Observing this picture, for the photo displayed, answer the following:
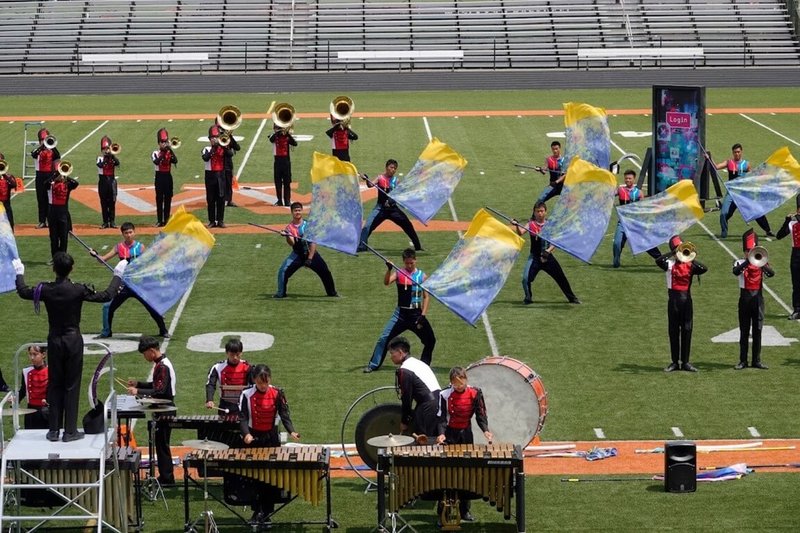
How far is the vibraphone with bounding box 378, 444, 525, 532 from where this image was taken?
1370 cm

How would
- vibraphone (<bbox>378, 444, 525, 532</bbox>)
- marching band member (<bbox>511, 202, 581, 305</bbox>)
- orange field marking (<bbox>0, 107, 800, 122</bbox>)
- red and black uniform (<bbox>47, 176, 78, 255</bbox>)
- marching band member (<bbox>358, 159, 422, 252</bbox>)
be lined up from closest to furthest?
vibraphone (<bbox>378, 444, 525, 532</bbox>) → marching band member (<bbox>511, 202, 581, 305</bbox>) → red and black uniform (<bbox>47, 176, 78, 255</bbox>) → marching band member (<bbox>358, 159, 422, 252</bbox>) → orange field marking (<bbox>0, 107, 800, 122</bbox>)

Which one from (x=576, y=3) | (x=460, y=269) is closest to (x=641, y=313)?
(x=460, y=269)

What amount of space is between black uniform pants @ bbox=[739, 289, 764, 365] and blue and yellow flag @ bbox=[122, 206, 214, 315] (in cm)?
704

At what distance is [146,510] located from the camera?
14.8 meters

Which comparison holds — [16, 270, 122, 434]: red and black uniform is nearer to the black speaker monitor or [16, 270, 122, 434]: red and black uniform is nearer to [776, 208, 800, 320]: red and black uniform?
the black speaker monitor

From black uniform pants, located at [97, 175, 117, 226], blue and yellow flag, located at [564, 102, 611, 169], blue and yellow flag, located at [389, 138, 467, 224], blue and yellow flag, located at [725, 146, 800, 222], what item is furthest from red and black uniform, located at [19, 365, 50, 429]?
blue and yellow flag, located at [564, 102, 611, 169]

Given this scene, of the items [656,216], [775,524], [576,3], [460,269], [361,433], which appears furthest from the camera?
[576,3]

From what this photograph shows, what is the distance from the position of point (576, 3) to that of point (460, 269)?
45.9 m

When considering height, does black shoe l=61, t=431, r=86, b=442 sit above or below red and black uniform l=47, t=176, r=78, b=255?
below

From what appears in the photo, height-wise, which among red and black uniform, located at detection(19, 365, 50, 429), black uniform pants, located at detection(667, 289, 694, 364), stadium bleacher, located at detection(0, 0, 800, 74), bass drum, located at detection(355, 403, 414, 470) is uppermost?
stadium bleacher, located at detection(0, 0, 800, 74)

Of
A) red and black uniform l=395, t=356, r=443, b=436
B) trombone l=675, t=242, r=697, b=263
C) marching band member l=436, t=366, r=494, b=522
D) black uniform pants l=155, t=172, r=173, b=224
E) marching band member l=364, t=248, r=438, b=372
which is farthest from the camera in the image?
black uniform pants l=155, t=172, r=173, b=224

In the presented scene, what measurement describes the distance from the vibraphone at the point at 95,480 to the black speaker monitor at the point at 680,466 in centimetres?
511

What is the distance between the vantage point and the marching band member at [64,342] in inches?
541

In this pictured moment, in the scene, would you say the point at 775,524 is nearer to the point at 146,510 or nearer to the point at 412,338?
the point at 146,510
